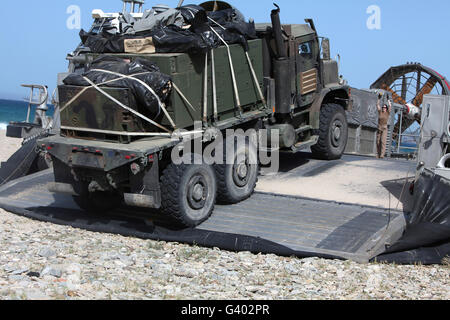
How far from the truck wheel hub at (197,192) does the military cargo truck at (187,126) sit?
0.01m

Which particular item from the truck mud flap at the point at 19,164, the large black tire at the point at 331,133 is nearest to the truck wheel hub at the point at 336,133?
the large black tire at the point at 331,133

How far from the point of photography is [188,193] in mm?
8523

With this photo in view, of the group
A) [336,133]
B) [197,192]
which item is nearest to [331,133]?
[336,133]

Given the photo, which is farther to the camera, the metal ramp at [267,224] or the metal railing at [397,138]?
the metal railing at [397,138]

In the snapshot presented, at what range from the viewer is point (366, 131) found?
58.7 feet

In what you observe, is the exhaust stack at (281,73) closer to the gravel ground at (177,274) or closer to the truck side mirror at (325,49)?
the truck side mirror at (325,49)

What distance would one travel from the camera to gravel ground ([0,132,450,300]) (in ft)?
20.2

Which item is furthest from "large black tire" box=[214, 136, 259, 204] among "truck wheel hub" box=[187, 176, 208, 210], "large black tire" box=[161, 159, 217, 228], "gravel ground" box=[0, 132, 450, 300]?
"gravel ground" box=[0, 132, 450, 300]

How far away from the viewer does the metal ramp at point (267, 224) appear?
7.83 meters

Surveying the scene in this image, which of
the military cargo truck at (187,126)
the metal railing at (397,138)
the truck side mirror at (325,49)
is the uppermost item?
the truck side mirror at (325,49)

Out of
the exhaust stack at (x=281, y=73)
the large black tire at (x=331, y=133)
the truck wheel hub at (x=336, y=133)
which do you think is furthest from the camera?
the truck wheel hub at (x=336, y=133)

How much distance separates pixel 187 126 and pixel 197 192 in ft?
3.33

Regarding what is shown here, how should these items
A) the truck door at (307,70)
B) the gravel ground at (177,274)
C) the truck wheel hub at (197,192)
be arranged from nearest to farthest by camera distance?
the gravel ground at (177,274) < the truck wheel hub at (197,192) < the truck door at (307,70)

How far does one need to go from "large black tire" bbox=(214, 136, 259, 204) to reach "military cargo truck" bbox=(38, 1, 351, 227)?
2 cm
